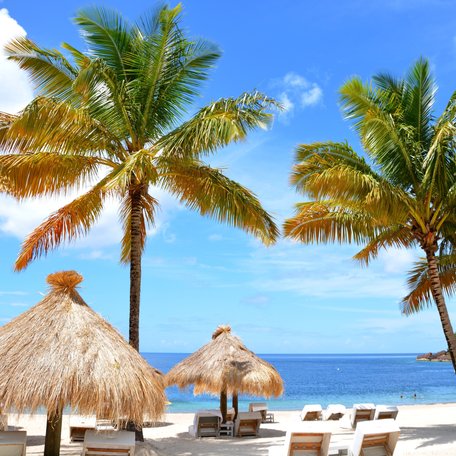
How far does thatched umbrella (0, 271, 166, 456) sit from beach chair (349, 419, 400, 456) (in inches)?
99.2

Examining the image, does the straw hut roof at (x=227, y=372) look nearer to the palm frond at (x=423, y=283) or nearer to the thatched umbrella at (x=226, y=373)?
the thatched umbrella at (x=226, y=373)

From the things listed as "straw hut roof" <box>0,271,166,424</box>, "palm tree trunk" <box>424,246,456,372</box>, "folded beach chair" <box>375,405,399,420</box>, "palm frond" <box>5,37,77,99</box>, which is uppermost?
"palm frond" <box>5,37,77,99</box>

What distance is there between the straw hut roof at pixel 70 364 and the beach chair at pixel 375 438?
8.30 feet

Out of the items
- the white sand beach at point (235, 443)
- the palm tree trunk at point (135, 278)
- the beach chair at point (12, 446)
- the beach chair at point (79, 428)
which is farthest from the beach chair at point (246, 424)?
the beach chair at point (12, 446)

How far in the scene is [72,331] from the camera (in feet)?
22.9

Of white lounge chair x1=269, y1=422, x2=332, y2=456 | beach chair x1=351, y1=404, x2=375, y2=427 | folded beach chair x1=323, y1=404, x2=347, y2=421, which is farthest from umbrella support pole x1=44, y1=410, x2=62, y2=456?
folded beach chair x1=323, y1=404, x2=347, y2=421

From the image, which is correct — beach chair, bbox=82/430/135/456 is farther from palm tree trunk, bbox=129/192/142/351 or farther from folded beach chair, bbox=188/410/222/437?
folded beach chair, bbox=188/410/222/437

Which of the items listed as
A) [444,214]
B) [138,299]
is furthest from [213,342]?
[444,214]

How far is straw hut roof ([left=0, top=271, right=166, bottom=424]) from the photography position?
6355 millimetres

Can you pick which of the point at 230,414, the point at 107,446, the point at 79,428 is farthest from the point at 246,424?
the point at 107,446

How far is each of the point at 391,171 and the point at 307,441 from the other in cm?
616

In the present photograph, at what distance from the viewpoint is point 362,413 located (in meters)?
13.2

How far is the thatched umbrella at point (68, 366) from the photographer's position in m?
6.36

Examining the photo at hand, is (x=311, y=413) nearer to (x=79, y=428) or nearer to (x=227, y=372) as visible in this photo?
(x=227, y=372)
